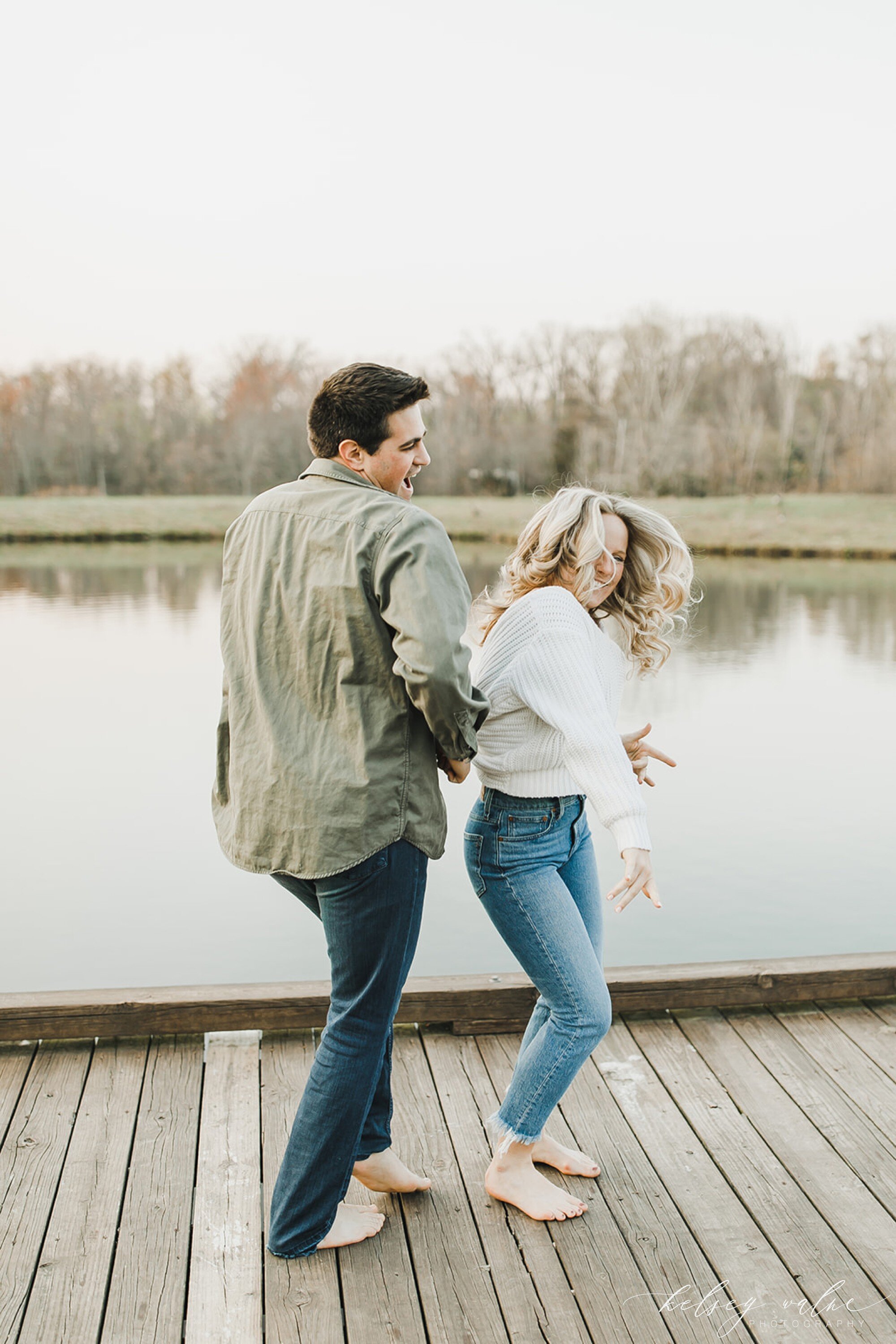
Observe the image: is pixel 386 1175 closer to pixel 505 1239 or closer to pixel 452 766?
pixel 505 1239

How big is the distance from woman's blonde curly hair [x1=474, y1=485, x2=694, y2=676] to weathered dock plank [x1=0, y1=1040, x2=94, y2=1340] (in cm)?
137

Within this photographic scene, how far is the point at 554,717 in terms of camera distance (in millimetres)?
2000

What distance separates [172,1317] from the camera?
1.87 metres

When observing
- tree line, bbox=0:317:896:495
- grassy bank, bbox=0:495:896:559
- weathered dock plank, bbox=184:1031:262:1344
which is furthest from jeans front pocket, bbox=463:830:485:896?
tree line, bbox=0:317:896:495

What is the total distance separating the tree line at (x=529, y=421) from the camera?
1357 inches

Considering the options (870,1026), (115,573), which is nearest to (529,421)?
(115,573)

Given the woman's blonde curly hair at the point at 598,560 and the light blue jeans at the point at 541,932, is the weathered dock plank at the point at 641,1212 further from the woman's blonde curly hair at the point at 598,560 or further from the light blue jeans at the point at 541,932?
the woman's blonde curly hair at the point at 598,560

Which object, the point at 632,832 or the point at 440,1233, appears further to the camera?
the point at 440,1233

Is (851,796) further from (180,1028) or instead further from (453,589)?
(453,589)

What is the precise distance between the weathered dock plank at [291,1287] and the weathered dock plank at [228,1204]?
2 centimetres

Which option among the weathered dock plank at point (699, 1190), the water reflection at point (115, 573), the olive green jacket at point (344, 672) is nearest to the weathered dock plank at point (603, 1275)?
the weathered dock plank at point (699, 1190)

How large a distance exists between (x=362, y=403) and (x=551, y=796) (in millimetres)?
780

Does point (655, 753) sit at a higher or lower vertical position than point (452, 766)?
lower

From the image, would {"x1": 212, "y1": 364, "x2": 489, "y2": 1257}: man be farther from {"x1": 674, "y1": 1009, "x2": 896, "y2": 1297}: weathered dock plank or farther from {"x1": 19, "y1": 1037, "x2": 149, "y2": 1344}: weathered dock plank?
{"x1": 674, "y1": 1009, "x2": 896, "y2": 1297}: weathered dock plank
